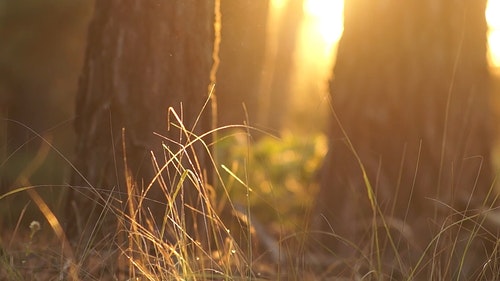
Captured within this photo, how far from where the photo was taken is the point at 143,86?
12.9 feet

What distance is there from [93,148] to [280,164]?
6.17m

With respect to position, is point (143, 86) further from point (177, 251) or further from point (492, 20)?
point (492, 20)

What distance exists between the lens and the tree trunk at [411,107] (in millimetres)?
5504

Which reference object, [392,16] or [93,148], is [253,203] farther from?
[93,148]

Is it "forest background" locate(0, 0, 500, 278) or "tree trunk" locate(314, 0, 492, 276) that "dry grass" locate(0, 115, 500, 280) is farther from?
"forest background" locate(0, 0, 500, 278)

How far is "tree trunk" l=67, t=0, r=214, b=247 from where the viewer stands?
3.87 meters

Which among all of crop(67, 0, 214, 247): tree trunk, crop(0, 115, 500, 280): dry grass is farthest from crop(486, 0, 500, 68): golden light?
crop(67, 0, 214, 247): tree trunk

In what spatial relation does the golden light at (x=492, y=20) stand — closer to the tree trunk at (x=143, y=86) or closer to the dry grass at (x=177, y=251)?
the dry grass at (x=177, y=251)

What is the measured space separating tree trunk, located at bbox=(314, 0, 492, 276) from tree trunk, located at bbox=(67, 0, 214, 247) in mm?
1793

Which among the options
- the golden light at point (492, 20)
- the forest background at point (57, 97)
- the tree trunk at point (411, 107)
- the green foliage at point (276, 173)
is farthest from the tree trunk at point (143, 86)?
the green foliage at point (276, 173)

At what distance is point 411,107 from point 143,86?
2.17 meters

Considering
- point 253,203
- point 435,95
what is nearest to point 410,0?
point 435,95

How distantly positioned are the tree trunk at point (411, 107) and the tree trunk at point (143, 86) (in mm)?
1793

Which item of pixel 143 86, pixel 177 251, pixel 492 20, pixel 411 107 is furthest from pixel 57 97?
pixel 177 251
